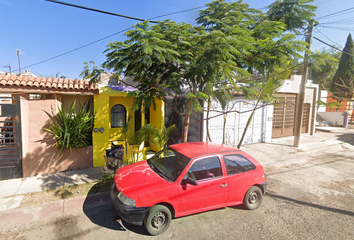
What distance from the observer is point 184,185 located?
12.0 feet

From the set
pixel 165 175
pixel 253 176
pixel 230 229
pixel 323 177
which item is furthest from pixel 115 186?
pixel 323 177

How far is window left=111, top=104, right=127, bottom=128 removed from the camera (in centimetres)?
797

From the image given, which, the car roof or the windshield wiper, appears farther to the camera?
the car roof

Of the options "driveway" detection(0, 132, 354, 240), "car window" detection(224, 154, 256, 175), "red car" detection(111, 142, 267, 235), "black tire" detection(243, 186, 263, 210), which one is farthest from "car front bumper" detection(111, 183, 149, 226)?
"black tire" detection(243, 186, 263, 210)

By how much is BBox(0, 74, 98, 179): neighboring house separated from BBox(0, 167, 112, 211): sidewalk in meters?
0.27

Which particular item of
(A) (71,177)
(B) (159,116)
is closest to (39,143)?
(A) (71,177)

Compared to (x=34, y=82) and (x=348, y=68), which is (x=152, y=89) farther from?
(x=348, y=68)

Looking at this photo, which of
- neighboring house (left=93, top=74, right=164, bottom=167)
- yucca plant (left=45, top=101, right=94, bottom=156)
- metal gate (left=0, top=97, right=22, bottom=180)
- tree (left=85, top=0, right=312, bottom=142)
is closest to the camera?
tree (left=85, top=0, right=312, bottom=142)

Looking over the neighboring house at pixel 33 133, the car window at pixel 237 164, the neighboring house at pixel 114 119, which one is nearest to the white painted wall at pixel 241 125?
the neighboring house at pixel 114 119

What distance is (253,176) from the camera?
173 inches

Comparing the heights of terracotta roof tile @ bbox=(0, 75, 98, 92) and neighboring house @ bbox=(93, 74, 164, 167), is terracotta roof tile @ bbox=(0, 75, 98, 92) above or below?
above

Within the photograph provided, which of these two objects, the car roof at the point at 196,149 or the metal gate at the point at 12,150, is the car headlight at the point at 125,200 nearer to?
the car roof at the point at 196,149

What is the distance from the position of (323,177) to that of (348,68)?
72.8ft

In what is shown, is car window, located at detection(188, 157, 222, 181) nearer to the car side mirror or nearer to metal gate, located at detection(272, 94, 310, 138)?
the car side mirror
